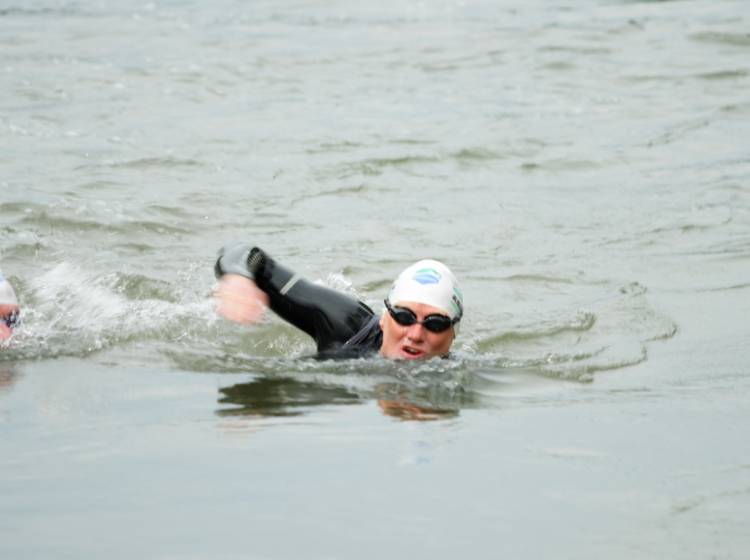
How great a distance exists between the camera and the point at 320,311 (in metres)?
9.45

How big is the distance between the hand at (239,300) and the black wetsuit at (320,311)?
365mm

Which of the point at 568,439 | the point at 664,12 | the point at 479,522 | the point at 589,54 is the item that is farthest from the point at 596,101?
the point at 479,522

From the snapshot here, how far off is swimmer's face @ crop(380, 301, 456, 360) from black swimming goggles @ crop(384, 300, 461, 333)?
2cm

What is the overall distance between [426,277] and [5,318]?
9.90 ft

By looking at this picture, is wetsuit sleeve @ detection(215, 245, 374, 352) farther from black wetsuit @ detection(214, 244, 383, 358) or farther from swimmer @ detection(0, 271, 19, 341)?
swimmer @ detection(0, 271, 19, 341)

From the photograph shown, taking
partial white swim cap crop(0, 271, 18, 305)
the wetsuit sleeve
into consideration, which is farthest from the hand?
partial white swim cap crop(0, 271, 18, 305)

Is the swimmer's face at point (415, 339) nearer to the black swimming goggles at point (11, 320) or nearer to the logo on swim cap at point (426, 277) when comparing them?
the logo on swim cap at point (426, 277)

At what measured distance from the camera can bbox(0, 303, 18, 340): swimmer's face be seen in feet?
31.8

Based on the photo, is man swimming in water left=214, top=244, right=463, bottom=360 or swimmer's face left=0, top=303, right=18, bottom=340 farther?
swimmer's face left=0, top=303, right=18, bottom=340

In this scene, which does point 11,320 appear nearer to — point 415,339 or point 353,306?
point 353,306

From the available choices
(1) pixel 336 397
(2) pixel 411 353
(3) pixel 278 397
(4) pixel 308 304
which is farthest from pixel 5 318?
(2) pixel 411 353

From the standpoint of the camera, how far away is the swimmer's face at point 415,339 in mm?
9016

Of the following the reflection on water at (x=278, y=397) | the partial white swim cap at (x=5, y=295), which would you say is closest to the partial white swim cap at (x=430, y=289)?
the reflection on water at (x=278, y=397)

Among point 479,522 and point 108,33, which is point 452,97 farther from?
point 479,522
